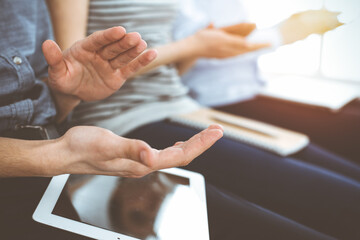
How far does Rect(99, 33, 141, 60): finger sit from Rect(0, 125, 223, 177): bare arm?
0.49 ft

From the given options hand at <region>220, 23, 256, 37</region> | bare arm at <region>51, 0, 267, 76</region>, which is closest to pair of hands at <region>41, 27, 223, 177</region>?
bare arm at <region>51, 0, 267, 76</region>

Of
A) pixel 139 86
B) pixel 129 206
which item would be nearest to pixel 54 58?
pixel 129 206

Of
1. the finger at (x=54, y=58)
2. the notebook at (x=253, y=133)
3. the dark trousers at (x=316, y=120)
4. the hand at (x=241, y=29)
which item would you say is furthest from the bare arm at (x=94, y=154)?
the dark trousers at (x=316, y=120)

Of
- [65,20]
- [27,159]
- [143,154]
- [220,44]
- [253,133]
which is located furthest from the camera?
[220,44]

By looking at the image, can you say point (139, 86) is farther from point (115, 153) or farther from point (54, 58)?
point (115, 153)

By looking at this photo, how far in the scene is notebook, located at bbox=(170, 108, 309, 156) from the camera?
782 mm

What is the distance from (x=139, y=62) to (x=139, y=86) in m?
0.33

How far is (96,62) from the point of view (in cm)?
54

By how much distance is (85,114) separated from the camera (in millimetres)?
786

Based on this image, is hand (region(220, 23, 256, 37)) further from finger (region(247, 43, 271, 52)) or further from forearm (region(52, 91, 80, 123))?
forearm (region(52, 91, 80, 123))

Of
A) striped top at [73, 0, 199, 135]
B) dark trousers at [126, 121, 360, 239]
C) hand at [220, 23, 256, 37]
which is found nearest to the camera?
dark trousers at [126, 121, 360, 239]

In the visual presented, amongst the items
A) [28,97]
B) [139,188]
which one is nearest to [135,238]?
[139,188]

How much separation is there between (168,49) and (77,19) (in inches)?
10.9

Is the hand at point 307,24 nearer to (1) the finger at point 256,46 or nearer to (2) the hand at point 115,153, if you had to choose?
(1) the finger at point 256,46
